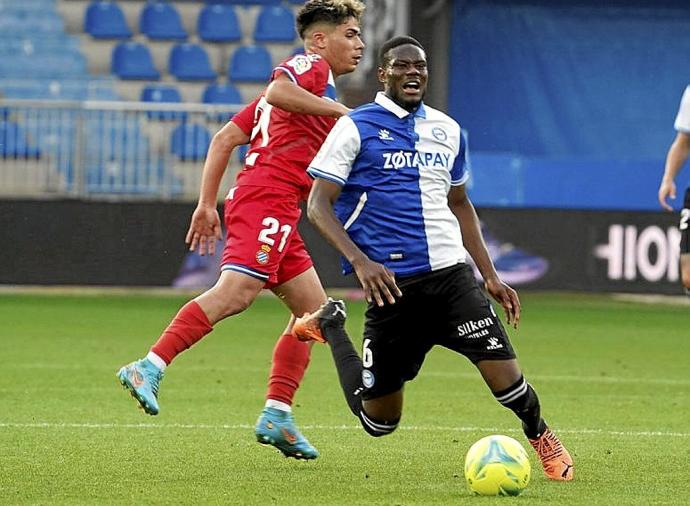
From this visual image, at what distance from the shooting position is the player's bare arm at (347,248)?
6066 mm

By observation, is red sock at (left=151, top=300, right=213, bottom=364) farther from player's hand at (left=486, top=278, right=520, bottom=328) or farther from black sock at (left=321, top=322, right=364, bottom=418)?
player's hand at (left=486, top=278, right=520, bottom=328)

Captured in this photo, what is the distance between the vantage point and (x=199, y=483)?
6324 millimetres

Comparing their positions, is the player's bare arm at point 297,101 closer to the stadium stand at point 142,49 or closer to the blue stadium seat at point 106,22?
the stadium stand at point 142,49

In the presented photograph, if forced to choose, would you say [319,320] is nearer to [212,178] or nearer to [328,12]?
[212,178]

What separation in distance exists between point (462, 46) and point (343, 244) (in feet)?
59.6

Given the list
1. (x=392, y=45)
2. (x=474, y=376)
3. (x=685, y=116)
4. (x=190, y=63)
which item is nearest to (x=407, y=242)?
(x=392, y=45)

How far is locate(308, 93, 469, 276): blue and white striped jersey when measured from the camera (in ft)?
20.9

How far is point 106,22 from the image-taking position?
24391 mm

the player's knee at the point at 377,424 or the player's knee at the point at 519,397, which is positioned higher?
the player's knee at the point at 519,397

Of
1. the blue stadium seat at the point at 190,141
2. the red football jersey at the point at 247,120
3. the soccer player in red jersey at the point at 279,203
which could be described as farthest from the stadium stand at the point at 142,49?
the soccer player in red jersey at the point at 279,203

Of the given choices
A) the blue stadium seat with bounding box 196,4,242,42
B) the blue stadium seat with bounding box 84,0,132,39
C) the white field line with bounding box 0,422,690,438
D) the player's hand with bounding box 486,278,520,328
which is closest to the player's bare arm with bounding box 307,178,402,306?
the player's hand with bounding box 486,278,520,328

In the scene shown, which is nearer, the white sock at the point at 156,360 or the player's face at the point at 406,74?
the player's face at the point at 406,74

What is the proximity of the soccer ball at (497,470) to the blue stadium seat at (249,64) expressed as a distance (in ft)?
57.7

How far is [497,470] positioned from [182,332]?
172cm
